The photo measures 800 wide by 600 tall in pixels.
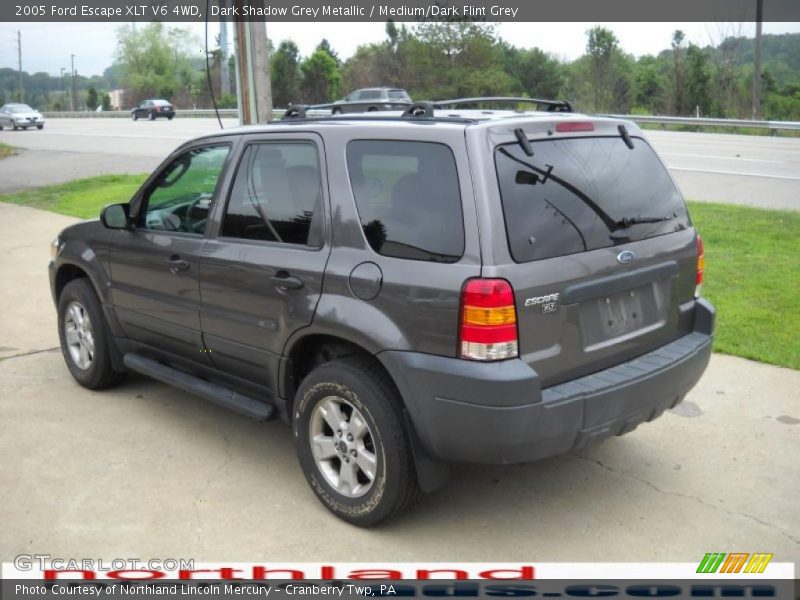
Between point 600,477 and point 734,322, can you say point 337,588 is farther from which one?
point 734,322

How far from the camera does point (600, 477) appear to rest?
4207 millimetres

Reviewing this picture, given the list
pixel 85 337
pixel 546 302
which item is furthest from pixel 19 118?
pixel 546 302

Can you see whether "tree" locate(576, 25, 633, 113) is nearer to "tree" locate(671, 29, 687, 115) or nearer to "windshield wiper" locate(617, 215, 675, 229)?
"tree" locate(671, 29, 687, 115)

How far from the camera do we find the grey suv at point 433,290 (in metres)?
3.22

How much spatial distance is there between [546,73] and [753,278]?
55105 mm

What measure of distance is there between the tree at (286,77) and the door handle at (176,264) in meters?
51.0

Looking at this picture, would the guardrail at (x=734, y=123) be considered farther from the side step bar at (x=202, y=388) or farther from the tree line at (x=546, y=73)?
the side step bar at (x=202, y=388)

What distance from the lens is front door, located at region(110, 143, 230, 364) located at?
4.51 meters

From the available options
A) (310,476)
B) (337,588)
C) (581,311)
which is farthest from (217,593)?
(581,311)

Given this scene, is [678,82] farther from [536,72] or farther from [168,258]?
[168,258]

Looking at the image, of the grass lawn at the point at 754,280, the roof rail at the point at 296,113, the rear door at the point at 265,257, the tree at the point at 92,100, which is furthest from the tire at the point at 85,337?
the tree at the point at 92,100

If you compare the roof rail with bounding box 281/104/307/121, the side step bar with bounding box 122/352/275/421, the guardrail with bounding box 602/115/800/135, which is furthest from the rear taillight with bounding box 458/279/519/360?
the guardrail with bounding box 602/115/800/135

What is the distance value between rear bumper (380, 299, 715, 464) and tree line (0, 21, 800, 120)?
3158cm
